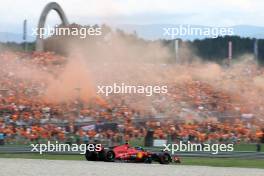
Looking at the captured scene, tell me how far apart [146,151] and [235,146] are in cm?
579

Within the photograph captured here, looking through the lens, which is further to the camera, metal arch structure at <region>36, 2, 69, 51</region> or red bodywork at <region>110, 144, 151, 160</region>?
metal arch structure at <region>36, 2, 69, 51</region>

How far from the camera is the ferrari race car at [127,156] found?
28.7 meters

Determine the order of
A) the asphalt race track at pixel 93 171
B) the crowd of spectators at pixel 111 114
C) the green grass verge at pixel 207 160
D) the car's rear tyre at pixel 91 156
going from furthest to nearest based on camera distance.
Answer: the crowd of spectators at pixel 111 114, the green grass verge at pixel 207 160, the car's rear tyre at pixel 91 156, the asphalt race track at pixel 93 171

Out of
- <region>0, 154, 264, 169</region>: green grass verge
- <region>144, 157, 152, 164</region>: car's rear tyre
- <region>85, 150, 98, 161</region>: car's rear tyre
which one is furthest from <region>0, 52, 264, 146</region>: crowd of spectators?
<region>144, 157, 152, 164</region>: car's rear tyre

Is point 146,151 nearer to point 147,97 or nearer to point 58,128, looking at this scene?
point 58,128

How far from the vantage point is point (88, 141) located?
32.3 m

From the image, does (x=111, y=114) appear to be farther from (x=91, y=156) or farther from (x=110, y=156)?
(x=91, y=156)

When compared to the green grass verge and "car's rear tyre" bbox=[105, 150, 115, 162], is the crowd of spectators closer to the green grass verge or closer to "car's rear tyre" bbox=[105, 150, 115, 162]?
the green grass verge

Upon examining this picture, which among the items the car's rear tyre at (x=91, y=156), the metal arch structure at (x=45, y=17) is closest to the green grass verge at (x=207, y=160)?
the car's rear tyre at (x=91, y=156)

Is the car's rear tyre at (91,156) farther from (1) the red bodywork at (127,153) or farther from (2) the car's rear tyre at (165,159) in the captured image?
(2) the car's rear tyre at (165,159)

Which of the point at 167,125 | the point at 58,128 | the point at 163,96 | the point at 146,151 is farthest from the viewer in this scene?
the point at 163,96

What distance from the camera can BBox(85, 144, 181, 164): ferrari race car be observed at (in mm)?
28672

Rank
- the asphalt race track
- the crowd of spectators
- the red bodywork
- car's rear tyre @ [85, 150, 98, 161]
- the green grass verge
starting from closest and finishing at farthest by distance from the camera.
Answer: the asphalt race track → car's rear tyre @ [85, 150, 98, 161] → the red bodywork → the green grass verge → the crowd of spectators

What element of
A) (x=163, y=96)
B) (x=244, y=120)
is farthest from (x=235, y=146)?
(x=163, y=96)
